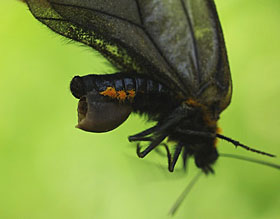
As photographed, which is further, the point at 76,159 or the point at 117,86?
the point at 76,159

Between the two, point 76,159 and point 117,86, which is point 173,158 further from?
point 76,159

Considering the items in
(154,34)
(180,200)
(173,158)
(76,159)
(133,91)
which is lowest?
(180,200)

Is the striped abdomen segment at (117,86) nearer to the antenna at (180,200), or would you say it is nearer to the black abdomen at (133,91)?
the black abdomen at (133,91)

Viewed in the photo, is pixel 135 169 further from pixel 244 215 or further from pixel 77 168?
pixel 244 215

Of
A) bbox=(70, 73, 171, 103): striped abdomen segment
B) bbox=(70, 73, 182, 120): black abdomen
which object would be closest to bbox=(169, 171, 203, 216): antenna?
bbox=(70, 73, 182, 120): black abdomen

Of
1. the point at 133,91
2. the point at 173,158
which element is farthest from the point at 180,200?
the point at 133,91

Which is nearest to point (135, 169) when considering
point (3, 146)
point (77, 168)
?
point (77, 168)

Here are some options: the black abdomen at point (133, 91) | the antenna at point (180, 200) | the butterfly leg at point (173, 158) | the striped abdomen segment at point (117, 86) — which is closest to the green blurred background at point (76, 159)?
the antenna at point (180, 200)
